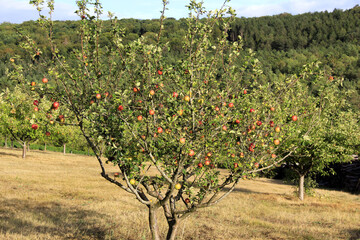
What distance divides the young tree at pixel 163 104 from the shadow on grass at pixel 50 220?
4.43 m

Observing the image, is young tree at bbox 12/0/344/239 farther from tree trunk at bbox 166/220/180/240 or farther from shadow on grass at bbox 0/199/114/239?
shadow on grass at bbox 0/199/114/239

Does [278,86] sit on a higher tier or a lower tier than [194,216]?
higher

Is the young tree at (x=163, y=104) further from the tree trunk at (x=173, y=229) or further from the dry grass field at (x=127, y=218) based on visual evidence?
the dry grass field at (x=127, y=218)

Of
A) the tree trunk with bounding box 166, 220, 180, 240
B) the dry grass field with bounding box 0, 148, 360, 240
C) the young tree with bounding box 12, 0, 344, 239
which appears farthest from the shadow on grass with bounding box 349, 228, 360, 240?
the tree trunk with bounding box 166, 220, 180, 240

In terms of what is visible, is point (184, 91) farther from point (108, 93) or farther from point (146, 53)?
point (108, 93)

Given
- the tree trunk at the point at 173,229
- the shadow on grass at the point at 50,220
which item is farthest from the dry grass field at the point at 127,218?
the tree trunk at the point at 173,229

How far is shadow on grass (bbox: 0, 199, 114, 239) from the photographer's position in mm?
9703

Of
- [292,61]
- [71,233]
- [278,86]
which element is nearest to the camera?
[278,86]

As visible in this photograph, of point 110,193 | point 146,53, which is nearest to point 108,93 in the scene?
point 146,53

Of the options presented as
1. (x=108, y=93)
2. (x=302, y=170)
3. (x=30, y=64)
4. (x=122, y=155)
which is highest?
(x=30, y=64)

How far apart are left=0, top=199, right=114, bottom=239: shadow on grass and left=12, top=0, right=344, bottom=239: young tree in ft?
14.5

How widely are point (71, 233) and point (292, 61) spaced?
129995 mm

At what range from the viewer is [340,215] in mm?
16219

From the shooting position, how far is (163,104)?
638 centimetres
